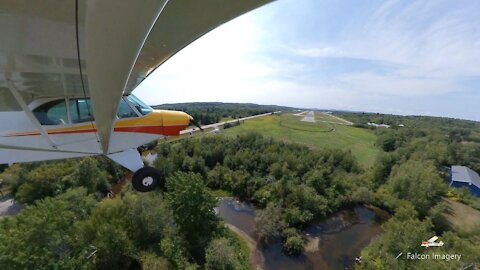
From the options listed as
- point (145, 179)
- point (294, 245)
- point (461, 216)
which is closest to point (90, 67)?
point (145, 179)

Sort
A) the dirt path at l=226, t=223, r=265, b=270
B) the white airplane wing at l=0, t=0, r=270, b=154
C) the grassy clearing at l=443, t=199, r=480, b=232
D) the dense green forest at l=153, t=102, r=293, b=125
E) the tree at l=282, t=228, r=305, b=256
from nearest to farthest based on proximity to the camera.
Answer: the white airplane wing at l=0, t=0, r=270, b=154
the dirt path at l=226, t=223, r=265, b=270
the tree at l=282, t=228, r=305, b=256
the grassy clearing at l=443, t=199, r=480, b=232
the dense green forest at l=153, t=102, r=293, b=125

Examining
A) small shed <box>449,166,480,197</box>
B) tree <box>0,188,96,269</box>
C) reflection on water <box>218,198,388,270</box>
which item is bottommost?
reflection on water <box>218,198,388,270</box>

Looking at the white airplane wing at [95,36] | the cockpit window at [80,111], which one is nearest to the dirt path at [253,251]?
the cockpit window at [80,111]

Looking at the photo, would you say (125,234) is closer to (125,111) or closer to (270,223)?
(270,223)

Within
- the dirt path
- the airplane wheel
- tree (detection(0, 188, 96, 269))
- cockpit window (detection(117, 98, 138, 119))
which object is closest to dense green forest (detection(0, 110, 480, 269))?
tree (detection(0, 188, 96, 269))

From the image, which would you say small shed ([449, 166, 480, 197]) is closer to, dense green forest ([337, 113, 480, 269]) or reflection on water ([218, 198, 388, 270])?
dense green forest ([337, 113, 480, 269])

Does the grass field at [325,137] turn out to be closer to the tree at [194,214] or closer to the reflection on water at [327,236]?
the reflection on water at [327,236]
